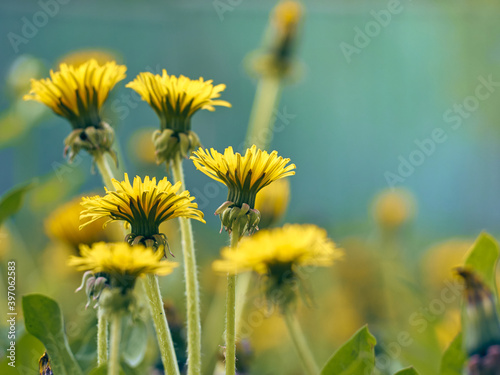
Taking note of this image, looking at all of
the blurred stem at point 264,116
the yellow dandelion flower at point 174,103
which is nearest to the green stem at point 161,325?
the yellow dandelion flower at point 174,103

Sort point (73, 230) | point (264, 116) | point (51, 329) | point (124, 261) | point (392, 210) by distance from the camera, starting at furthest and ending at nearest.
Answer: point (392, 210), point (264, 116), point (73, 230), point (51, 329), point (124, 261)

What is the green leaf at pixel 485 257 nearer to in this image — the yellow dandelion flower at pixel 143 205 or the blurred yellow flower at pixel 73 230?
the yellow dandelion flower at pixel 143 205

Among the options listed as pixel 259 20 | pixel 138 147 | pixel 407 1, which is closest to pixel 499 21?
pixel 407 1

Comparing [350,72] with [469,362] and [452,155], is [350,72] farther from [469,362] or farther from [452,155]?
[469,362]

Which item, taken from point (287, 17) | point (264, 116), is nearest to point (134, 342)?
point (264, 116)

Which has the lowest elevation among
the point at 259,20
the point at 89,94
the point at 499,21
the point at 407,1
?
the point at 89,94

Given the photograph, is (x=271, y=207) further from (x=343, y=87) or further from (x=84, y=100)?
(x=343, y=87)
